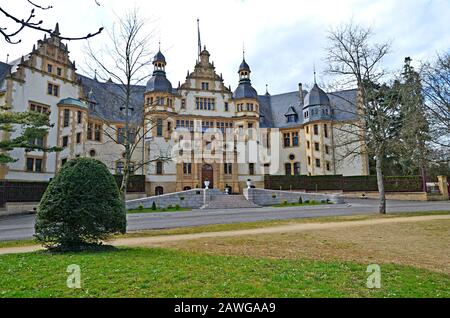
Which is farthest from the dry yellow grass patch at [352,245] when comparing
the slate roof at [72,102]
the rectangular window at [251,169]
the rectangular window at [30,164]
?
the slate roof at [72,102]

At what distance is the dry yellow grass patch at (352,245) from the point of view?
26.3 feet

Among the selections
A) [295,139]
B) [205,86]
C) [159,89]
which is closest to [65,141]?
[159,89]

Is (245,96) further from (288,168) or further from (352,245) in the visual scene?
(352,245)

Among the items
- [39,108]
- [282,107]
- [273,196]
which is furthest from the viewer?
[282,107]

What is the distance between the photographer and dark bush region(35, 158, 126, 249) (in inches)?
342

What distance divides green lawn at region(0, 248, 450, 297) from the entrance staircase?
21565mm

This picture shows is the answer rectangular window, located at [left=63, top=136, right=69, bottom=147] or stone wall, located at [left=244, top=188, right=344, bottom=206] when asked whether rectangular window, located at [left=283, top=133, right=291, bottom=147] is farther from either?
rectangular window, located at [left=63, top=136, right=69, bottom=147]

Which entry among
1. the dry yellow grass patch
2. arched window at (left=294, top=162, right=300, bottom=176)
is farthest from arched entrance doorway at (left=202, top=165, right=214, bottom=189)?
the dry yellow grass patch

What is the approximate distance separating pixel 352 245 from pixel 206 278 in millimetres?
6102

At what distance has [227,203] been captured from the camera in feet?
97.8
